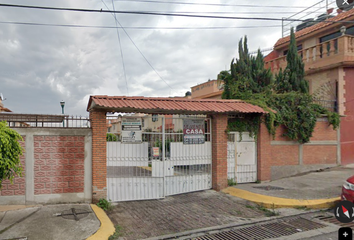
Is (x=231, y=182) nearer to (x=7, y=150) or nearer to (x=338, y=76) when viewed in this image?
(x=7, y=150)

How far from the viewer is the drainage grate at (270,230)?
5520mm

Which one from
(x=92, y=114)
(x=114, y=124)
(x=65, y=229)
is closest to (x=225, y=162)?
(x=114, y=124)

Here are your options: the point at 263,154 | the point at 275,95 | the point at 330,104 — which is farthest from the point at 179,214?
the point at 330,104

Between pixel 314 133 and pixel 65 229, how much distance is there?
35.9ft

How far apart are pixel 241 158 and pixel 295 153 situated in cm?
305

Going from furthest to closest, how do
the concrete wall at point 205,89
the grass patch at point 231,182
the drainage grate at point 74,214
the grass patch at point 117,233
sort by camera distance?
the concrete wall at point 205,89 < the grass patch at point 231,182 < the drainage grate at point 74,214 < the grass patch at point 117,233

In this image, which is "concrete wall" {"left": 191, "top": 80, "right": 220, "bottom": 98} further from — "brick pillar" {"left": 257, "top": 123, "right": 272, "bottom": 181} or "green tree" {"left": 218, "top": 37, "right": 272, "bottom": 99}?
"brick pillar" {"left": 257, "top": 123, "right": 272, "bottom": 181}

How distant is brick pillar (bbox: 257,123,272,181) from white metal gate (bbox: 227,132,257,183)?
0.18 m

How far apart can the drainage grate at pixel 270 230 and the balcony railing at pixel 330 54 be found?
983cm

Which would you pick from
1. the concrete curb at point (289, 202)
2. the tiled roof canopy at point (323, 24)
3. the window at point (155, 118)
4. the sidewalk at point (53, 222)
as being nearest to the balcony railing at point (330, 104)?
the tiled roof canopy at point (323, 24)

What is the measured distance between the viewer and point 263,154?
9930 mm

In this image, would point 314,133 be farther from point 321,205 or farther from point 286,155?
point 321,205

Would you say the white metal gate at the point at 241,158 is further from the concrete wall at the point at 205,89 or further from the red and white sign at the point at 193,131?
the concrete wall at the point at 205,89

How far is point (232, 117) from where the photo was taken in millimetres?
9734
